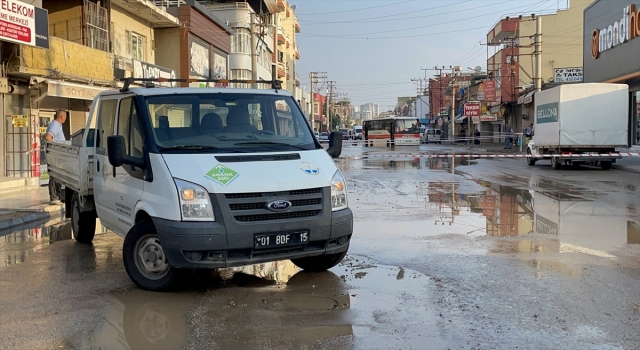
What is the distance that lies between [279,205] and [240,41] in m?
48.4

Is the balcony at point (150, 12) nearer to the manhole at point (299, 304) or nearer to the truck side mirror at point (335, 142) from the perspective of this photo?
the truck side mirror at point (335, 142)

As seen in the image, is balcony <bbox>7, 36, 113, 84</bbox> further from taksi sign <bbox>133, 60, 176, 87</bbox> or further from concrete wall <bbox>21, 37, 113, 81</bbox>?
taksi sign <bbox>133, 60, 176, 87</bbox>

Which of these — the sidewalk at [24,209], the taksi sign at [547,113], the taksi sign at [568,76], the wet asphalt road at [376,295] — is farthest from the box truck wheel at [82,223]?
the taksi sign at [568,76]

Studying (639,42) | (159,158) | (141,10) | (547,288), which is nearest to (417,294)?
(547,288)

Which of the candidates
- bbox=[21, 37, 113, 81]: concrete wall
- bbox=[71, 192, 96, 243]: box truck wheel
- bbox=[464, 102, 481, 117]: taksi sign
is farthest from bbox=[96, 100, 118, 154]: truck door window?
bbox=[464, 102, 481, 117]: taksi sign

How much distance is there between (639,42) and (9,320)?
32.2 metres

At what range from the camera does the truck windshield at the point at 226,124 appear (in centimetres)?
681

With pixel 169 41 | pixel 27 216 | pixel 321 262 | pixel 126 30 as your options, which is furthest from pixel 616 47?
pixel 321 262

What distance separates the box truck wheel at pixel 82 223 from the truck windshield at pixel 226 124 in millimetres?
2955

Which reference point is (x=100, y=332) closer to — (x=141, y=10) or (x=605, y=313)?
(x=605, y=313)

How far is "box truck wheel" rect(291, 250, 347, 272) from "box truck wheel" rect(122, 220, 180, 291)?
5.36 feet

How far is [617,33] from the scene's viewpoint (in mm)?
34344

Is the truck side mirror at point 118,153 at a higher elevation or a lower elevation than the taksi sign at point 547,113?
lower

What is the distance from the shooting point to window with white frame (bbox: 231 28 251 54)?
171 feet
